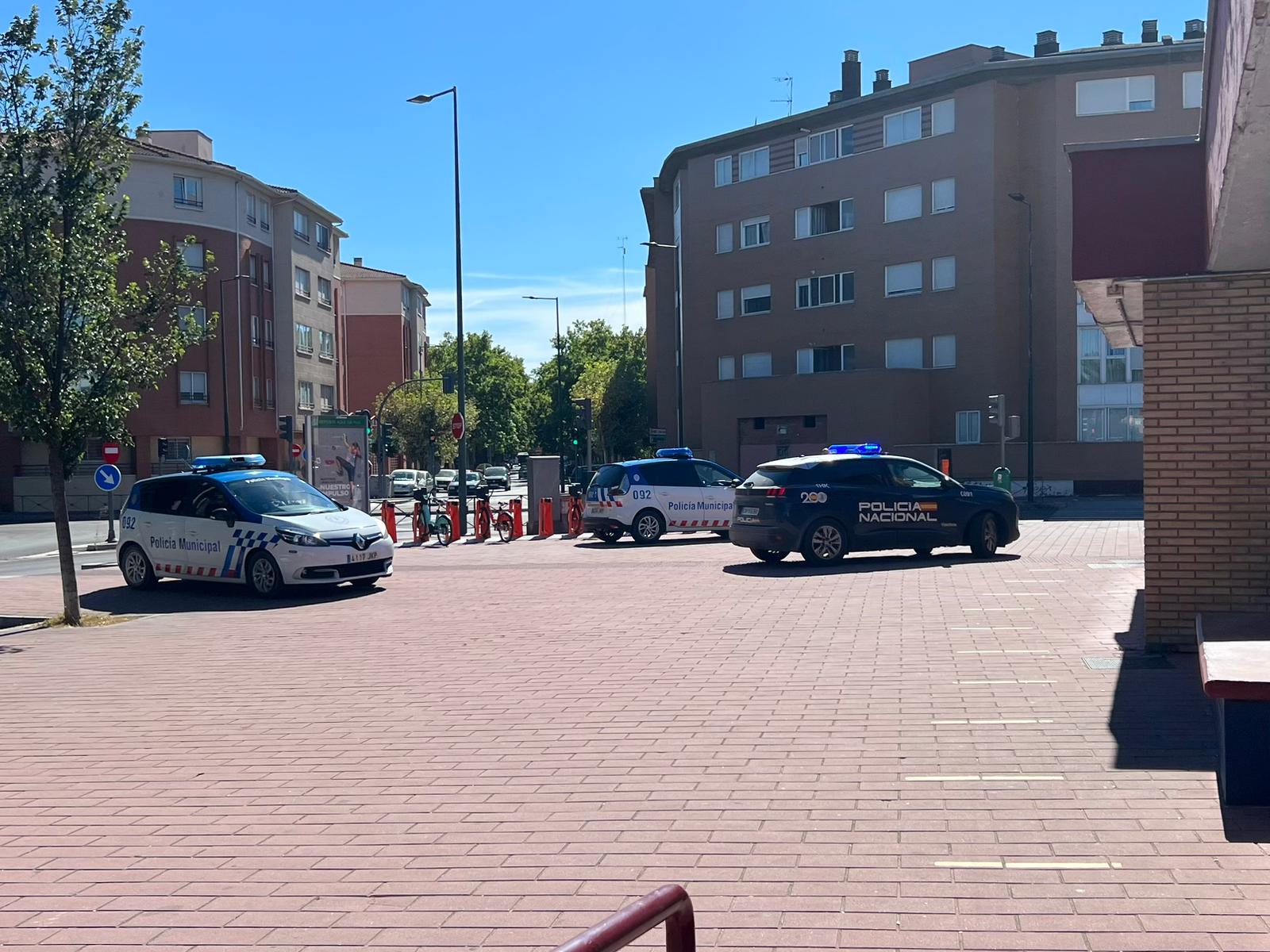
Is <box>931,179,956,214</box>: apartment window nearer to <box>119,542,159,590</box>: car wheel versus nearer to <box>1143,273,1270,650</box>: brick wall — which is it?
<box>119,542,159,590</box>: car wheel

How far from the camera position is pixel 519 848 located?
5.61 m

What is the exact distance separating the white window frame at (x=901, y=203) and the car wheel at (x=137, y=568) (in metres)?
36.7

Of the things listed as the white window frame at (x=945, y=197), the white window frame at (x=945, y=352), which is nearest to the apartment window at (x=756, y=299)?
the white window frame at (x=945, y=352)

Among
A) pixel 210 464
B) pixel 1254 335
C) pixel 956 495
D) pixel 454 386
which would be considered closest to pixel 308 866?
pixel 1254 335

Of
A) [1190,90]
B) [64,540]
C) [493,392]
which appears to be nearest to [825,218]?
[1190,90]

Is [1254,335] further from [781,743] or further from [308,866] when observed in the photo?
[308,866]

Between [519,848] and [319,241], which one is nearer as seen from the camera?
[519,848]

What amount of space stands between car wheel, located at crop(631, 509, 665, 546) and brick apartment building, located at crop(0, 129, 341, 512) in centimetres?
3208

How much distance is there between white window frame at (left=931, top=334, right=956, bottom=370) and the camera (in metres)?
48.4

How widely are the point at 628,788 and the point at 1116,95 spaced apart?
148ft

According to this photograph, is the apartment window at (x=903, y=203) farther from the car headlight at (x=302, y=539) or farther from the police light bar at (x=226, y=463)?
the car headlight at (x=302, y=539)

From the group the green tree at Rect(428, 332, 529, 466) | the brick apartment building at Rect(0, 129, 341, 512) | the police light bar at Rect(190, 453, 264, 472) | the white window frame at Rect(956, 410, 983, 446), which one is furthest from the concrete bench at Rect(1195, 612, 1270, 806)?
the green tree at Rect(428, 332, 529, 466)

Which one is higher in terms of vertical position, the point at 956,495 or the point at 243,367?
the point at 243,367

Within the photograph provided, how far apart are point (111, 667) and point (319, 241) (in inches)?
2459
